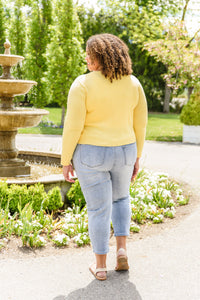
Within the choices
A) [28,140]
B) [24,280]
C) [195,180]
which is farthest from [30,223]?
[28,140]

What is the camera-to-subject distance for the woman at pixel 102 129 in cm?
287

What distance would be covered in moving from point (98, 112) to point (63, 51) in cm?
1369

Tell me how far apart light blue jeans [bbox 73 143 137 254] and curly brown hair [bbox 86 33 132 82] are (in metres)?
0.55

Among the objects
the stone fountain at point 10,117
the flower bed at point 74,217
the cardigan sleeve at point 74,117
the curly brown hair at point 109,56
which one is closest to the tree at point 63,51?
the stone fountain at point 10,117

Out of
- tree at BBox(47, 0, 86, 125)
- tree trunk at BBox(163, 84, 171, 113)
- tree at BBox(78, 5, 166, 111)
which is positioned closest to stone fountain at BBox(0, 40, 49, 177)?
tree at BBox(47, 0, 86, 125)

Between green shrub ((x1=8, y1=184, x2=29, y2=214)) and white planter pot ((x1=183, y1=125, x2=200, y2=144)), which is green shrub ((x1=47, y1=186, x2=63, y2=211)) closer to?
green shrub ((x1=8, y1=184, x2=29, y2=214))

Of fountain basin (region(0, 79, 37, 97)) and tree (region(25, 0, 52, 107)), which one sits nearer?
fountain basin (region(0, 79, 37, 97))

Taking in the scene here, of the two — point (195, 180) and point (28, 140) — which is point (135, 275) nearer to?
point (195, 180)

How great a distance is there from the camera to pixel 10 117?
588 cm

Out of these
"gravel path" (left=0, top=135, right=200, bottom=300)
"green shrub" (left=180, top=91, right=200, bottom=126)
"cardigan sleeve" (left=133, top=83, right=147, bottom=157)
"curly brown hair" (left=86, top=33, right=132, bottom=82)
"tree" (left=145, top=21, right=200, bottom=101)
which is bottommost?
"gravel path" (left=0, top=135, right=200, bottom=300)

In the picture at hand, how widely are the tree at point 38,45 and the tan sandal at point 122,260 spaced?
14.9 m

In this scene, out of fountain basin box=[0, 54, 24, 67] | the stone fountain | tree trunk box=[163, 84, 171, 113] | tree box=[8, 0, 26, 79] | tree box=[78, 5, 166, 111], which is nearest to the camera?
the stone fountain

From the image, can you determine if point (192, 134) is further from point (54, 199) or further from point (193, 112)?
point (54, 199)

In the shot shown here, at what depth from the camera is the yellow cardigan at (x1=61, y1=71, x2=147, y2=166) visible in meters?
2.85
